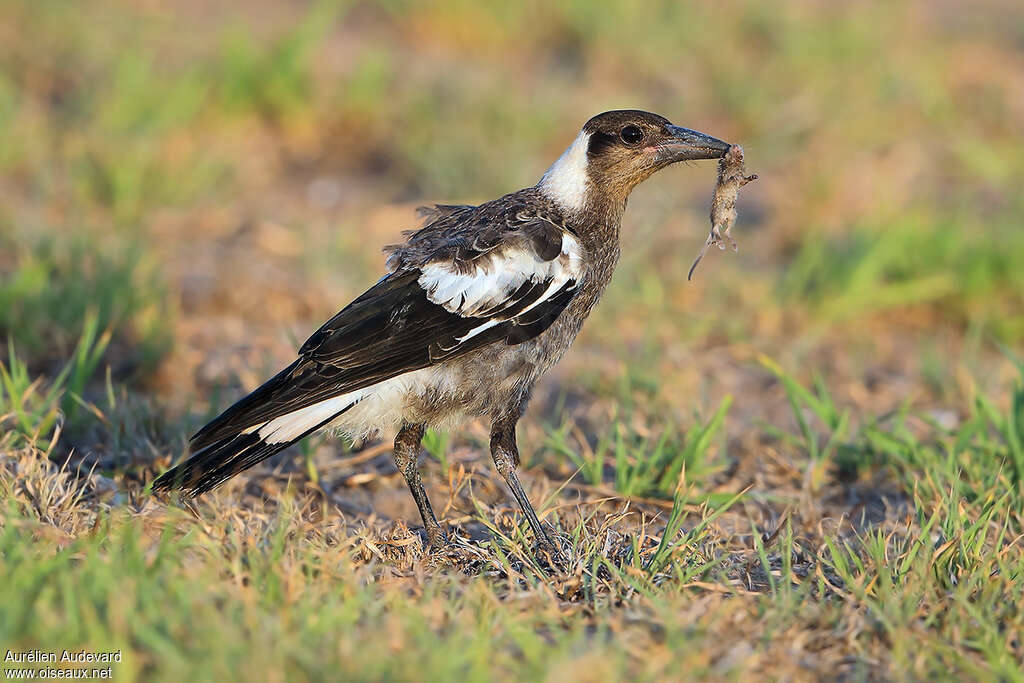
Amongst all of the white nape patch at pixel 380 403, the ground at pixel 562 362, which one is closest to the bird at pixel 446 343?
the white nape patch at pixel 380 403

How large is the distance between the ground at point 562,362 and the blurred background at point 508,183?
22mm

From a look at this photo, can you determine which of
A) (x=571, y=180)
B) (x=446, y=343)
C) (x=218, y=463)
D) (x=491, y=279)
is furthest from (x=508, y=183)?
(x=218, y=463)

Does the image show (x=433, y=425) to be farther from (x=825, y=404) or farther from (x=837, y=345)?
(x=837, y=345)

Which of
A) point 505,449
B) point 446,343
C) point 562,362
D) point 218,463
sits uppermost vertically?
point 446,343

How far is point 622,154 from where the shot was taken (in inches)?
136

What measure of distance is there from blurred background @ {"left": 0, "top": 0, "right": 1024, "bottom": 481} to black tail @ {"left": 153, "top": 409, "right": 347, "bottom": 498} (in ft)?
1.79

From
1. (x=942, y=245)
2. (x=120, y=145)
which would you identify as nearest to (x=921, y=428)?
(x=942, y=245)

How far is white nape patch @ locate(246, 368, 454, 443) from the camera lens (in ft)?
10.2

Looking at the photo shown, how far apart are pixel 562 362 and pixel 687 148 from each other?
62.4 inches

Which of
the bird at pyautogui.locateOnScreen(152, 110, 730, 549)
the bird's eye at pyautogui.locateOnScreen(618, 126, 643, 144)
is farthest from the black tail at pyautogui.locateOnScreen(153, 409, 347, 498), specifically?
the bird's eye at pyautogui.locateOnScreen(618, 126, 643, 144)

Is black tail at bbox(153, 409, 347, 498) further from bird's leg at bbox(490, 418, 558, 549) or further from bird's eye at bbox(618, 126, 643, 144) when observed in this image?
bird's eye at bbox(618, 126, 643, 144)

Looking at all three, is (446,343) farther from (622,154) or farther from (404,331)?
(622,154)

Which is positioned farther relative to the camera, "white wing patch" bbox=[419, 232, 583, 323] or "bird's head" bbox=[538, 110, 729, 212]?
"bird's head" bbox=[538, 110, 729, 212]

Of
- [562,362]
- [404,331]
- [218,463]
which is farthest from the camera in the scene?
[562,362]
